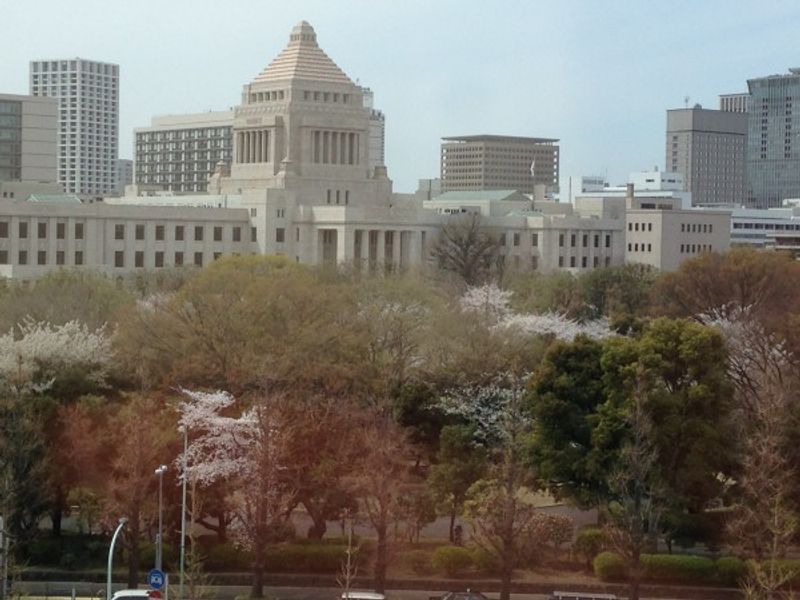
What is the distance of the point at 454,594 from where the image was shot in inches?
2018

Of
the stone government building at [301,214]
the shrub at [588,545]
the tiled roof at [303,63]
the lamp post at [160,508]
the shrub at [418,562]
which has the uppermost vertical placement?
the tiled roof at [303,63]

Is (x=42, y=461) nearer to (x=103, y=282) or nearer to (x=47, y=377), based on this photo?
(x=47, y=377)

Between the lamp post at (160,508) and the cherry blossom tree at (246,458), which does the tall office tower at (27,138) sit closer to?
the cherry blossom tree at (246,458)

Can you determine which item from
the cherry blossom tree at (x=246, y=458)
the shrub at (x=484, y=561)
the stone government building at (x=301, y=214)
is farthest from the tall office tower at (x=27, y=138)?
the shrub at (x=484, y=561)

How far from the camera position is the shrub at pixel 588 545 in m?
55.9

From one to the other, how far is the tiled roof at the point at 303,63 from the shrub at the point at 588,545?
291 feet

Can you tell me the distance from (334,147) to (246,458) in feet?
285

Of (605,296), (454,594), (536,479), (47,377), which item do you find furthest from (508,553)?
(605,296)

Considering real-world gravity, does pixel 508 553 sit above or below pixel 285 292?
below

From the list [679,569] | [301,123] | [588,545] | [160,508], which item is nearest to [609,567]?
[588,545]

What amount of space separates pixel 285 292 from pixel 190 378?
8.37m

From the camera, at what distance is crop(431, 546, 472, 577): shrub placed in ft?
180

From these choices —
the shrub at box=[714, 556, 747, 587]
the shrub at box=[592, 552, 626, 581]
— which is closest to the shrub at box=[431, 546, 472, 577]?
the shrub at box=[592, 552, 626, 581]

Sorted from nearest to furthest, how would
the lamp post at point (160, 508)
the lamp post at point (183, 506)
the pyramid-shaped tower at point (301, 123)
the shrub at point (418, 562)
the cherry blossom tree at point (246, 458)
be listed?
the lamp post at point (160, 508), the lamp post at point (183, 506), the cherry blossom tree at point (246, 458), the shrub at point (418, 562), the pyramid-shaped tower at point (301, 123)
